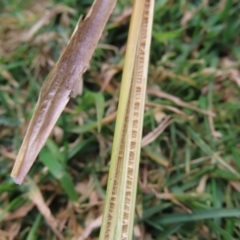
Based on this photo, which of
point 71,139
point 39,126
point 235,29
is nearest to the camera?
point 39,126

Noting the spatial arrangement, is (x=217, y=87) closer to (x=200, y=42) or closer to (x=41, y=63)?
(x=200, y=42)

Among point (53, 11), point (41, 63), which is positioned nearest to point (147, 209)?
point (41, 63)

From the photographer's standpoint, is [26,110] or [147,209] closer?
[147,209]

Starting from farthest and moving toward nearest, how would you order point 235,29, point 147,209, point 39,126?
point 235,29
point 147,209
point 39,126

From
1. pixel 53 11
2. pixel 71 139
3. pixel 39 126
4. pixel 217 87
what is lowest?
pixel 217 87

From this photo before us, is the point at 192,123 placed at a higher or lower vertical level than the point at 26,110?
lower

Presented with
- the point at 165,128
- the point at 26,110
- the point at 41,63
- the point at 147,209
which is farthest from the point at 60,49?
the point at 147,209

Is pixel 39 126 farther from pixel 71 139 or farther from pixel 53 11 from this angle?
pixel 53 11
